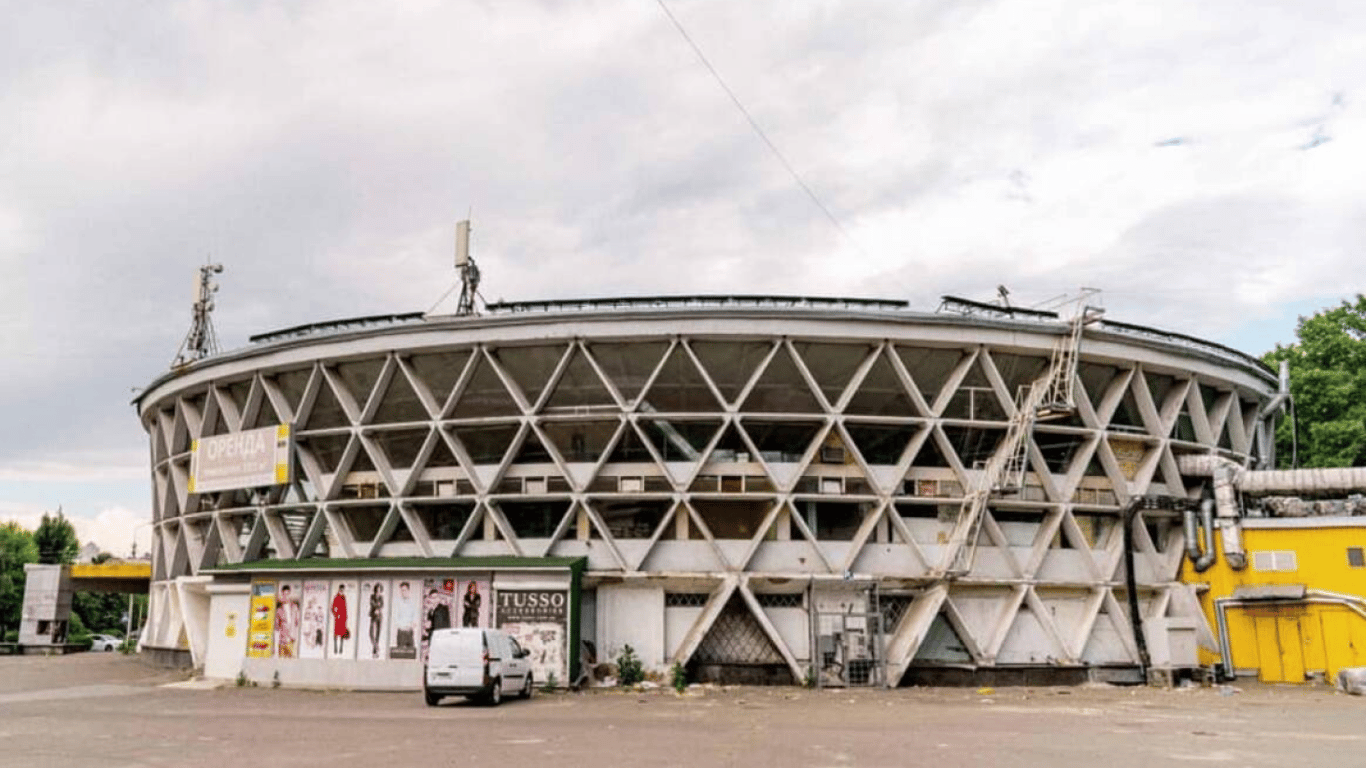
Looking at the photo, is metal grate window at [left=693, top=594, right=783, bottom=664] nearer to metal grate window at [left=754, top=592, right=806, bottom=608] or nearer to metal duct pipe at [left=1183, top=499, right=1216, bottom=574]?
metal grate window at [left=754, top=592, right=806, bottom=608]

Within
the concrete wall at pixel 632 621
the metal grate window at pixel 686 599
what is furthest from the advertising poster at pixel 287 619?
the metal grate window at pixel 686 599

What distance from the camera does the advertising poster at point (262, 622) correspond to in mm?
30203

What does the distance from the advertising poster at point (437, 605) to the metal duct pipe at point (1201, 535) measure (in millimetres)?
24165

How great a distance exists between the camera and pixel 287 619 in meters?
30.1

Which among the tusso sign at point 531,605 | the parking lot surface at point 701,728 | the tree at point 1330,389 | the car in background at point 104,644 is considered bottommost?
the car in background at point 104,644

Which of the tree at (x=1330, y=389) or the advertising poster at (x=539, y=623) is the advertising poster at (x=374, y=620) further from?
the tree at (x=1330, y=389)

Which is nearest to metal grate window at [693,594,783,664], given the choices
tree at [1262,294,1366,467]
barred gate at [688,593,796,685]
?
barred gate at [688,593,796,685]

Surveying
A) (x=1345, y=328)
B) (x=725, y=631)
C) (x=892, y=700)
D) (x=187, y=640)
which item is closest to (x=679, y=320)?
(x=725, y=631)

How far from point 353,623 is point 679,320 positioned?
13.4 meters

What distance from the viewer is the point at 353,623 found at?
29219 mm

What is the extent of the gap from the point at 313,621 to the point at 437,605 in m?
4.24

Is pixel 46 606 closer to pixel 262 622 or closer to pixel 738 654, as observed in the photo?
pixel 262 622

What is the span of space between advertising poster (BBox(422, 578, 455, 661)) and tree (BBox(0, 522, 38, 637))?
188ft

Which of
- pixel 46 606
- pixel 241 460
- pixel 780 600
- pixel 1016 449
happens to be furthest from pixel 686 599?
pixel 46 606
